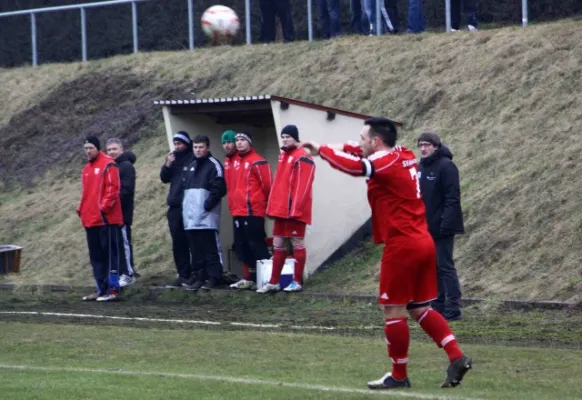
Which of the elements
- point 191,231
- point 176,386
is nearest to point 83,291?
point 191,231

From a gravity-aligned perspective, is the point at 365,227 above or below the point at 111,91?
below

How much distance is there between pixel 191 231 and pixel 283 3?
9418mm

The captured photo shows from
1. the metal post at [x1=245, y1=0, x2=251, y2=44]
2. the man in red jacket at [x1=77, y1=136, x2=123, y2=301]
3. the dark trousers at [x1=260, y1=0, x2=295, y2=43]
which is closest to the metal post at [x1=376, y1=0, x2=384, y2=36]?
the dark trousers at [x1=260, y1=0, x2=295, y2=43]

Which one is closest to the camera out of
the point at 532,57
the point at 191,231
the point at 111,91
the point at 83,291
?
the point at 191,231

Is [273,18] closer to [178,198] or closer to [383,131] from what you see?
[178,198]

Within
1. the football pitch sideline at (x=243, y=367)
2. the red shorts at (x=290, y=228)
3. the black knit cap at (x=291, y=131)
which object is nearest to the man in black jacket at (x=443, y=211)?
the football pitch sideline at (x=243, y=367)

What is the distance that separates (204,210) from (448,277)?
4.43 meters

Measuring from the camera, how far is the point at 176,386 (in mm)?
8977

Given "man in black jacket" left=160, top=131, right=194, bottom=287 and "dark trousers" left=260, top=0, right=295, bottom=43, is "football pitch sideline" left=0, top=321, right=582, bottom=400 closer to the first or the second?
"man in black jacket" left=160, top=131, right=194, bottom=287

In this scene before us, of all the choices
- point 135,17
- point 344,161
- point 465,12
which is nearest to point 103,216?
point 344,161

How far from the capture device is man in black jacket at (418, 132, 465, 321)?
1323cm

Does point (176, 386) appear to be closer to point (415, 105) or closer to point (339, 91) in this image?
point (415, 105)

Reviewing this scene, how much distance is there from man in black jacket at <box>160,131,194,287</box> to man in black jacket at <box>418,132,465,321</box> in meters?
4.56

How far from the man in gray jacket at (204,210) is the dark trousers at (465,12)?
7.68 m
